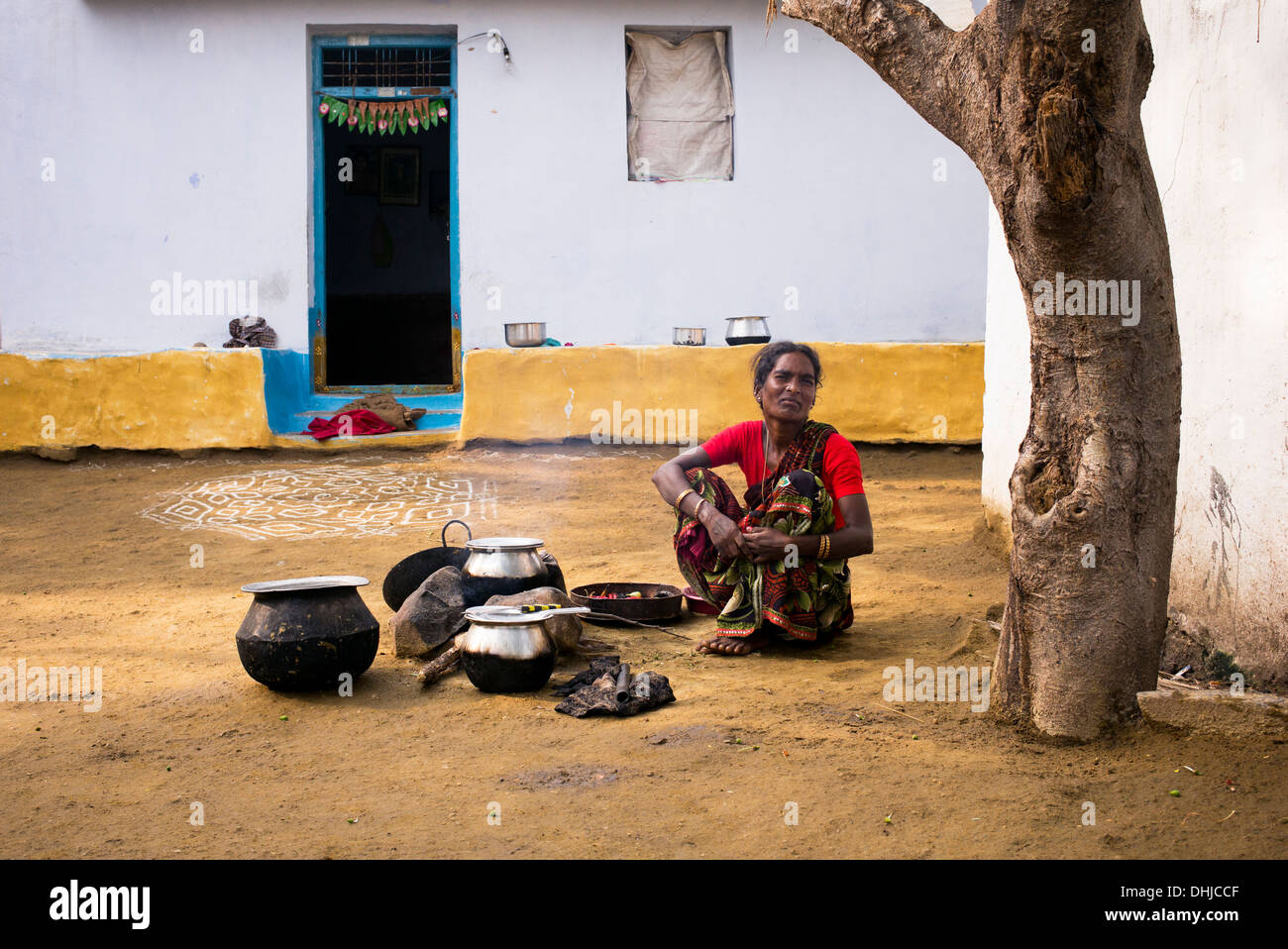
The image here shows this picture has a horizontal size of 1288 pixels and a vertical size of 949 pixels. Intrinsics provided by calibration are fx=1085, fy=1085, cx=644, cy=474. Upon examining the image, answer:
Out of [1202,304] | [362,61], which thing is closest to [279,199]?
[362,61]

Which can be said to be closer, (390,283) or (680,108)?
(680,108)

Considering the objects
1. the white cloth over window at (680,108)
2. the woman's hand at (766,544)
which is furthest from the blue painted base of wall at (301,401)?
the woman's hand at (766,544)

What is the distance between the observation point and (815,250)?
33.2ft

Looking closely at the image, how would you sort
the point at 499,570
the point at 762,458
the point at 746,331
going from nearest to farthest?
the point at 499,570 < the point at 762,458 < the point at 746,331

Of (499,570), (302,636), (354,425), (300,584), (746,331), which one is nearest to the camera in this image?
(302,636)

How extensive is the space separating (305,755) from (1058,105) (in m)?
2.88

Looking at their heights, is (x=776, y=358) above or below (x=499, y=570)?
above

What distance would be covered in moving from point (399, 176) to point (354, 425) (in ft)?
19.7

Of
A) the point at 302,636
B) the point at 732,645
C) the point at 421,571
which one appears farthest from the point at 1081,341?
the point at 421,571

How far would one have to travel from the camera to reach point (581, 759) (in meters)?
3.27

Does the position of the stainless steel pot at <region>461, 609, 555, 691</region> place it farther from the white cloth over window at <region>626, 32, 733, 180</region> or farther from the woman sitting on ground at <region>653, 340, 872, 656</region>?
the white cloth over window at <region>626, 32, 733, 180</region>

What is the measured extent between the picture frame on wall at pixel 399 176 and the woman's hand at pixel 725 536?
11049mm

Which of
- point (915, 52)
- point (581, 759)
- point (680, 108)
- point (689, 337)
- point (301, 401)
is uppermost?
point (680, 108)

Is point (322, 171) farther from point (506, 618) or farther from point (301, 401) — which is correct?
point (506, 618)
